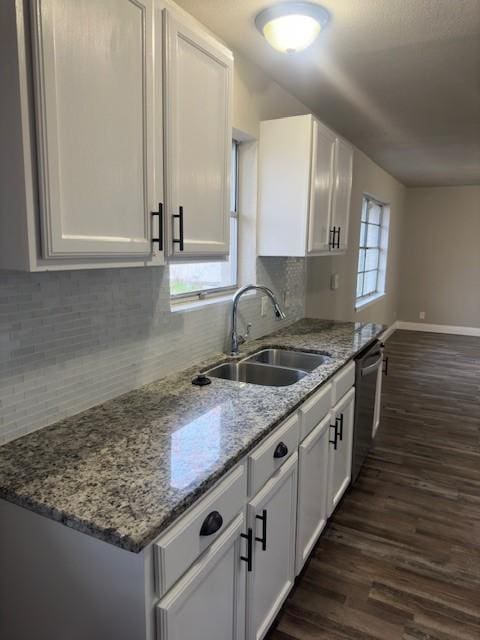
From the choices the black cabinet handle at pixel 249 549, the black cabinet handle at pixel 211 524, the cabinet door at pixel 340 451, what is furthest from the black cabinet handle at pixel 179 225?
the cabinet door at pixel 340 451

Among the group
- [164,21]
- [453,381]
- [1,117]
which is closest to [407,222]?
[453,381]

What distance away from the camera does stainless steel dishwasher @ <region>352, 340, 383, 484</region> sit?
256 centimetres

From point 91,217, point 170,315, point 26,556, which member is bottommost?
point 26,556

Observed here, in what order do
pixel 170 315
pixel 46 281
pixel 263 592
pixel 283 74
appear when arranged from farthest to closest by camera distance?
pixel 283 74 < pixel 170 315 < pixel 263 592 < pixel 46 281

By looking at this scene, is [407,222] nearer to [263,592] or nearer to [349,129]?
[349,129]

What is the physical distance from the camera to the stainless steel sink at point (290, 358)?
8.04 ft

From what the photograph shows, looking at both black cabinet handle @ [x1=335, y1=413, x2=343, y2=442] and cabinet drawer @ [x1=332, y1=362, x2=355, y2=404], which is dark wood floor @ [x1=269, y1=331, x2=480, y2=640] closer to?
black cabinet handle @ [x1=335, y1=413, x2=343, y2=442]

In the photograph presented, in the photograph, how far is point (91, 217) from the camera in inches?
45.8

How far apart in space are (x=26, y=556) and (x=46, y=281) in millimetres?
758

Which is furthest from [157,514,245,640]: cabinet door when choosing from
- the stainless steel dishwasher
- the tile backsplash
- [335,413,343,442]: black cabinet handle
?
the stainless steel dishwasher

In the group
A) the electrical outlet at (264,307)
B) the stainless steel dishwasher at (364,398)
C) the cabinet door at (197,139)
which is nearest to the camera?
the cabinet door at (197,139)

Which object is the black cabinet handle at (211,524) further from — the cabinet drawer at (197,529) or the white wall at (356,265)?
the white wall at (356,265)

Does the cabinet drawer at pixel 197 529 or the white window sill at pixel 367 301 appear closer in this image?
the cabinet drawer at pixel 197 529

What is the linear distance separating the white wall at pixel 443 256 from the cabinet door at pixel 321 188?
5.43 metres
